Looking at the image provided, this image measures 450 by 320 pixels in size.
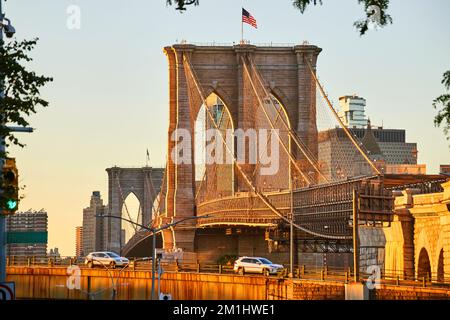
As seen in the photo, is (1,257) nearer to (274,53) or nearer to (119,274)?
(119,274)

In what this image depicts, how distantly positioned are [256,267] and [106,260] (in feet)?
58.3

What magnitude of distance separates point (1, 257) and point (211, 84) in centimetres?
10959

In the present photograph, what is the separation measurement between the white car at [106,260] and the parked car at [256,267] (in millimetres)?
12871

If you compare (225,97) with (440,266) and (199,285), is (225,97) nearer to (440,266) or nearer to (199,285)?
(199,285)

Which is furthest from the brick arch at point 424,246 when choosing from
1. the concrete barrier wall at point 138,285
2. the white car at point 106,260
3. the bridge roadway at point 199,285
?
the white car at point 106,260

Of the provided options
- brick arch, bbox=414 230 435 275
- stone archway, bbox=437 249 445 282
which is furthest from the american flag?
stone archway, bbox=437 249 445 282

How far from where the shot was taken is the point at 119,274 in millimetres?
84875

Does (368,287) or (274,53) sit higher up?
(274,53)

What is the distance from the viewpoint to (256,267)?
7731cm

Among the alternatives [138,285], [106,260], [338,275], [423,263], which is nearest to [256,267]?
[338,275]

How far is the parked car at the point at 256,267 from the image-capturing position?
75688 mm
